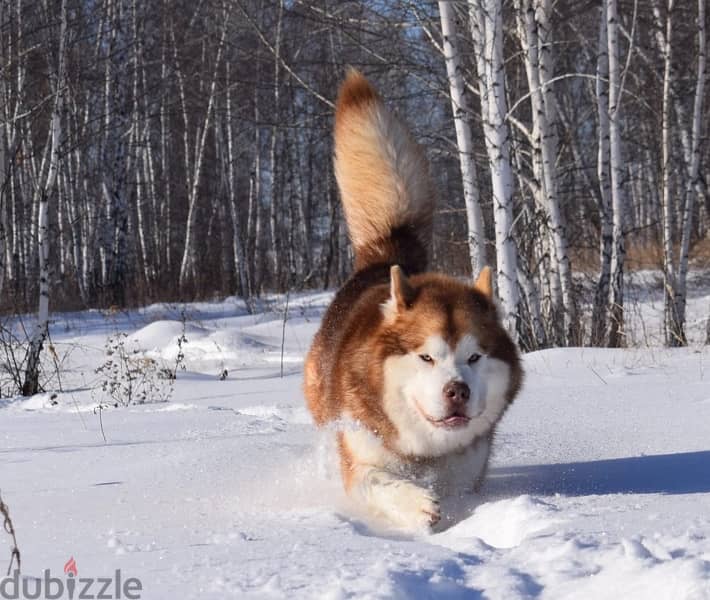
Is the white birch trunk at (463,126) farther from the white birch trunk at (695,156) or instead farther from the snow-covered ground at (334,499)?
the white birch trunk at (695,156)

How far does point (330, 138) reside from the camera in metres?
15.8

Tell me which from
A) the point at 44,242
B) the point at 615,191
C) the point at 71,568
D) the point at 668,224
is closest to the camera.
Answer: the point at 71,568

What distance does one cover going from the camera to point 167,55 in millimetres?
16844

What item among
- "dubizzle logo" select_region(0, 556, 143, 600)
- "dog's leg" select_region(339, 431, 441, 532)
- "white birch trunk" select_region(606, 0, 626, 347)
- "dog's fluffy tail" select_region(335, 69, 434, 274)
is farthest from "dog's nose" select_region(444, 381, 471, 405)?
"white birch trunk" select_region(606, 0, 626, 347)

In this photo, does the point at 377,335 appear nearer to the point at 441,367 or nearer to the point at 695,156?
the point at 441,367

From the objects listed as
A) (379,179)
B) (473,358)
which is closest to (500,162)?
(379,179)

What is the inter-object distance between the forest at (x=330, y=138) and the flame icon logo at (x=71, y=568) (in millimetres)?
2015

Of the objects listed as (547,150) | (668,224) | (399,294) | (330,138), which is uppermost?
(330,138)

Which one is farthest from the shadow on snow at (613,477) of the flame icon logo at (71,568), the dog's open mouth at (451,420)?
the flame icon logo at (71,568)

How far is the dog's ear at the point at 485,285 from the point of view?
306cm

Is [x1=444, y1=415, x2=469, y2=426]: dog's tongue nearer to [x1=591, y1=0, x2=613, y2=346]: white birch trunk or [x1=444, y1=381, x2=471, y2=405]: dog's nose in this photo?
[x1=444, y1=381, x2=471, y2=405]: dog's nose

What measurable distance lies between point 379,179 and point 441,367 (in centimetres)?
149

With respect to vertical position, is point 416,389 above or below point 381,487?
above

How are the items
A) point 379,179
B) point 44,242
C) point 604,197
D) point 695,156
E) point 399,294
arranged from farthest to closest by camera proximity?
point 695,156 < point 604,197 < point 44,242 < point 379,179 < point 399,294
